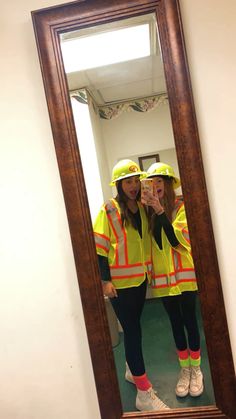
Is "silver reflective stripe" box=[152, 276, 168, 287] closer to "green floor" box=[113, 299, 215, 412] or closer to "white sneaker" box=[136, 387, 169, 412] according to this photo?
"green floor" box=[113, 299, 215, 412]

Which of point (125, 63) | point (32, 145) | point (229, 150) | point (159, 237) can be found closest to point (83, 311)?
point (159, 237)

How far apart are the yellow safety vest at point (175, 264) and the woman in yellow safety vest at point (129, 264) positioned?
3 cm

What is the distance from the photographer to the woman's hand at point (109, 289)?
3.17 feet

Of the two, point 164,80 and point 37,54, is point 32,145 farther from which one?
point 164,80

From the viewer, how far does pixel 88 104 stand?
96 centimetres

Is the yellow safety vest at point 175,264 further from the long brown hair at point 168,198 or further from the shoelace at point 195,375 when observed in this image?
the shoelace at point 195,375

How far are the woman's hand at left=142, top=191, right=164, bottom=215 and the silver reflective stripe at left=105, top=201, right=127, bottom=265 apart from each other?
0.32 ft

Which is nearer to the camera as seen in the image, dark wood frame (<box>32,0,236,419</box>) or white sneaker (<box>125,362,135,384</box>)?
dark wood frame (<box>32,0,236,419</box>)

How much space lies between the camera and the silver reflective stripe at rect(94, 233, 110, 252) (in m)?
0.97

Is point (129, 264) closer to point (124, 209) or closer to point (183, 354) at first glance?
point (124, 209)

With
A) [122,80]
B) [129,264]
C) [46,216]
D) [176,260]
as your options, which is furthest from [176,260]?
[122,80]

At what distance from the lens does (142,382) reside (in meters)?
0.98

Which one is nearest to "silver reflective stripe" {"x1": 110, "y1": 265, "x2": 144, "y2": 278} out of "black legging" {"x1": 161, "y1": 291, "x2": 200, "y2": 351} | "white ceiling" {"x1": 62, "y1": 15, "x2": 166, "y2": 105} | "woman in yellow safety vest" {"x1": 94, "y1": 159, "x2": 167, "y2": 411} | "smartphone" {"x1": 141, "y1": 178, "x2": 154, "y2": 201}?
"woman in yellow safety vest" {"x1": 94, "y1": 159, "x2": 167, "y2": 411}

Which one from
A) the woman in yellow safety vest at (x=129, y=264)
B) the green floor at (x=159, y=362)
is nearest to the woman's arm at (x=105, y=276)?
the woman in yellow safety vest at (x=129, y=264)
